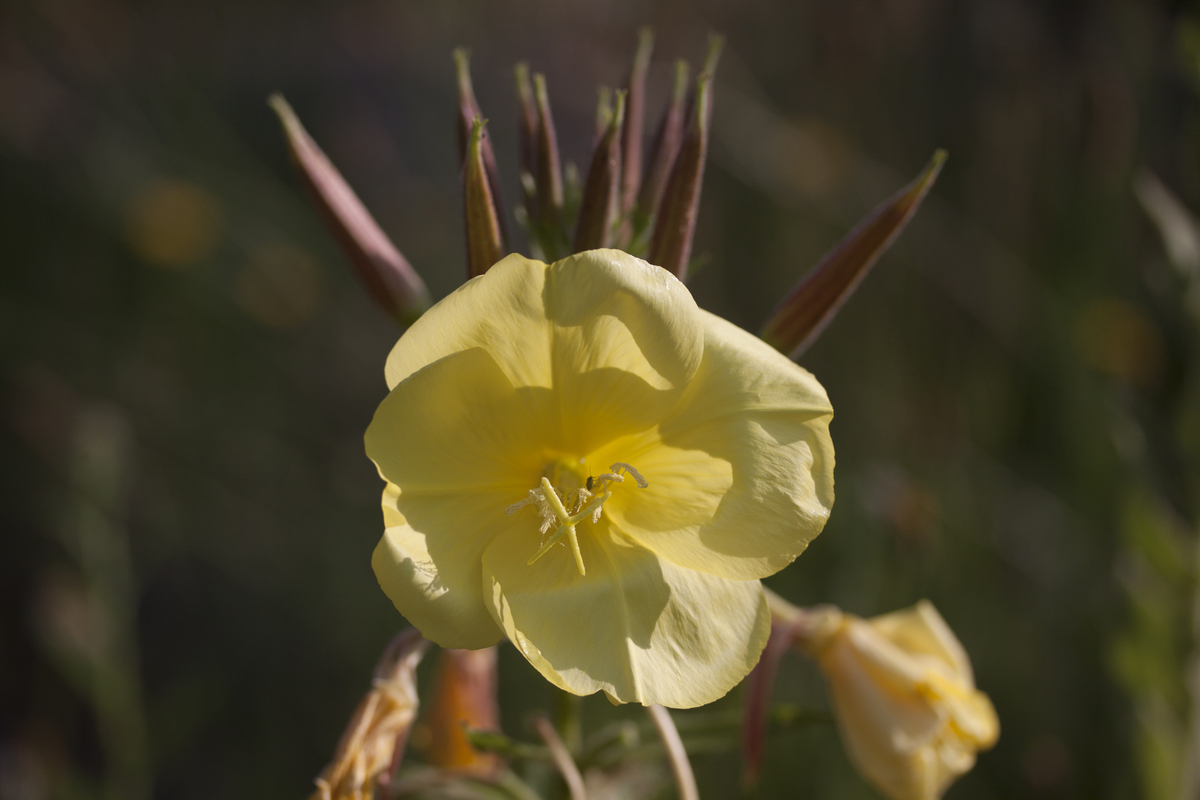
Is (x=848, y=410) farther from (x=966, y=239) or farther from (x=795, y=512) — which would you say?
(x=795, y=512)

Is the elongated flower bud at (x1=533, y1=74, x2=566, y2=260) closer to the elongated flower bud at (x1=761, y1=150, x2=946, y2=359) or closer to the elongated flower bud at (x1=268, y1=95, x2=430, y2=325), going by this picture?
the elongated flower bud at (x1=268, y1=95, x2=430, y2=325)

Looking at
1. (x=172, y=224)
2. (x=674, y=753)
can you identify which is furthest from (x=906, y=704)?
(x=172, y=224)

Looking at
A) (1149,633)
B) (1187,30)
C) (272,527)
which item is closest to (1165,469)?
(1149,633)

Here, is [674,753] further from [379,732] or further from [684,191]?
[684,191]

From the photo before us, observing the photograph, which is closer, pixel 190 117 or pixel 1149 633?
pixel 1149 633

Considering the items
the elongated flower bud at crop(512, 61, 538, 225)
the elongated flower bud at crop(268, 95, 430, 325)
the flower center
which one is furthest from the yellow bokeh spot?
the flower center
